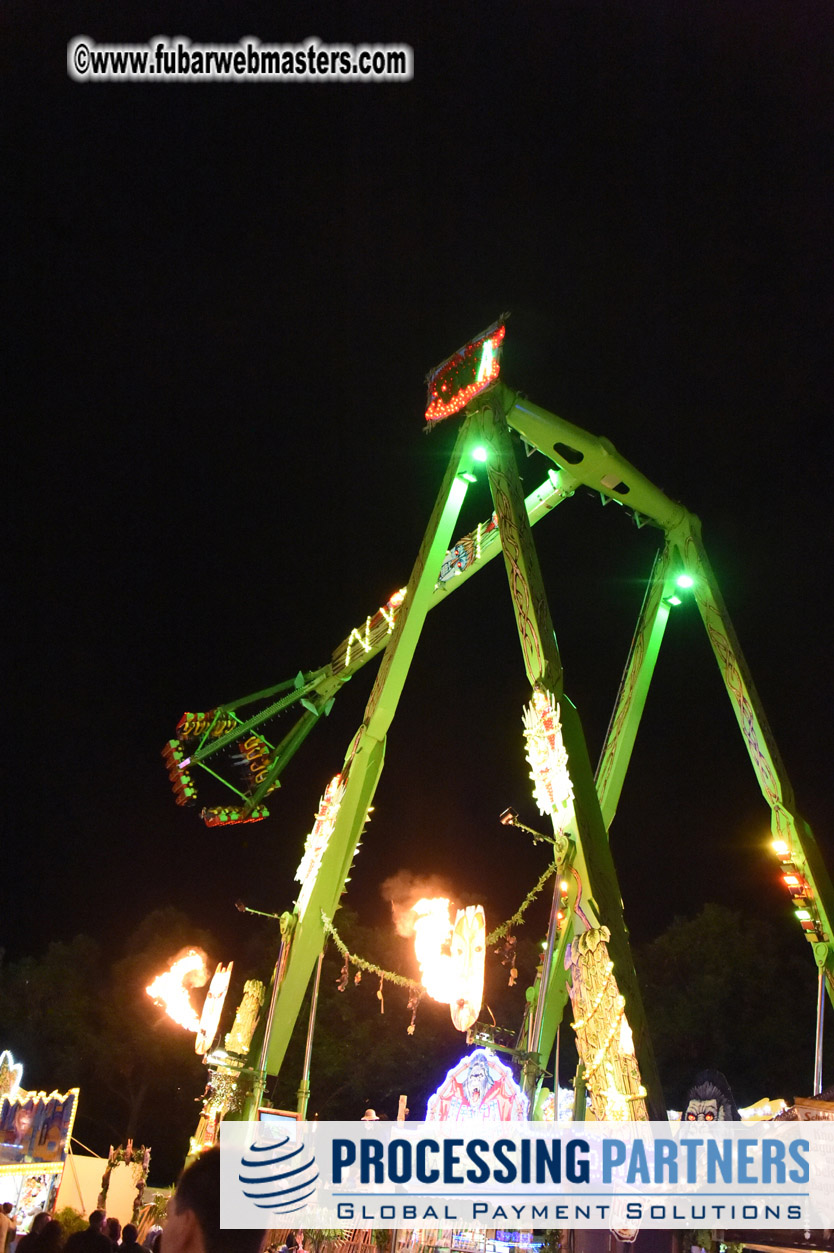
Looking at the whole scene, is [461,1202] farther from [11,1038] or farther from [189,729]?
[11,1038]

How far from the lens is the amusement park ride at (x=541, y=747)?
8.22m

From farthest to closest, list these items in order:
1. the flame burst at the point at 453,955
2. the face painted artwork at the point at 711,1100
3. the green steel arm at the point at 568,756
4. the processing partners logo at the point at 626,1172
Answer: the flame burst at the point at 453,955, the face painted artwork at the point at 711,1100, the green steel arm at the point at 568,756, the processing partners logo at the point at 626,1172

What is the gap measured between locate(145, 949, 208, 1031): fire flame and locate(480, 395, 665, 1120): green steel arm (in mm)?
7053

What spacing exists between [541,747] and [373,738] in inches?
193

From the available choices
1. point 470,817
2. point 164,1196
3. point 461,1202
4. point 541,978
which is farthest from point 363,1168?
point 470,817

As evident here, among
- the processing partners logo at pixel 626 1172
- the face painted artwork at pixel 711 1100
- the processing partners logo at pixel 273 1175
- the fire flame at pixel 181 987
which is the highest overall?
the fire flame at pixel 181 987

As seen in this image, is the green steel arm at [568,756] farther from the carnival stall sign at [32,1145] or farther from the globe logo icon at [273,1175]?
the carnival stall sign at [32,1145]

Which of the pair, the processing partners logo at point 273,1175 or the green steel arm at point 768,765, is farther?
the green steel arm at point 768,765

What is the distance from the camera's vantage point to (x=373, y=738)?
46.0 feet

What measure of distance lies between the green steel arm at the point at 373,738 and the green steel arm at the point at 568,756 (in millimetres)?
1592

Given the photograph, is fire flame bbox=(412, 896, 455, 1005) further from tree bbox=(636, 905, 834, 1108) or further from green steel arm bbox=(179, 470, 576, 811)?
tree bbox=(636, 905, 834, 1108)

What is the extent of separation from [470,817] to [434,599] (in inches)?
554

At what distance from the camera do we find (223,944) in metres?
29.2

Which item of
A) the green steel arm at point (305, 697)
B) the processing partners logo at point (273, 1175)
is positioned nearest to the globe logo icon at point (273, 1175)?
the processing partners logo at point (273, 1175)
